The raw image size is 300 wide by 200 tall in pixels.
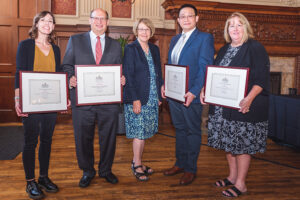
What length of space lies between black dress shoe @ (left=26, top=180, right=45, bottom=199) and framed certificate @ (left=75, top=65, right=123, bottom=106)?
75 cm

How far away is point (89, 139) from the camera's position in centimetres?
239

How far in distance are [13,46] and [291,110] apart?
15.2ft

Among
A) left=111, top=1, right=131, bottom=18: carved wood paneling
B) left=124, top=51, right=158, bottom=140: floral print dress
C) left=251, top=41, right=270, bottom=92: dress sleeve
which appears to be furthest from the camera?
left=111, top=1, right=131, bottom=18: carved wood paneling

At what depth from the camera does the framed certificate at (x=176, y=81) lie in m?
2.29

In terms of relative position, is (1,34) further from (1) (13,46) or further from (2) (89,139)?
(2) (89,139)

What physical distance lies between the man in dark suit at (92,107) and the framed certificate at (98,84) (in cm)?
7

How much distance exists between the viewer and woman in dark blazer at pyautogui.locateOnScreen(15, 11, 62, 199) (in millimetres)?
2002

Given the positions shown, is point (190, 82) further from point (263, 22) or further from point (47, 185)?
point (263, 22)

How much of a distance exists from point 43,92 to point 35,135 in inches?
13.8

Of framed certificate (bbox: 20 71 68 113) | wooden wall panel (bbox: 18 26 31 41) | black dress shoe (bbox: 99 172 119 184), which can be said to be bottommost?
black dress shoe (bbox: 99 172 119 184)

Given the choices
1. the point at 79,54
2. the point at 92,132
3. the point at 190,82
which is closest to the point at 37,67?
the point at 79,54

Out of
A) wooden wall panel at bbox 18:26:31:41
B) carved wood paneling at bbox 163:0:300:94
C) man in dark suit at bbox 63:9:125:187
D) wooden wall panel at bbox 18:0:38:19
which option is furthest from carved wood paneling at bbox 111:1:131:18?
man in dark suit at bbox 63:9:125:187

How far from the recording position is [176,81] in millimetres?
2396

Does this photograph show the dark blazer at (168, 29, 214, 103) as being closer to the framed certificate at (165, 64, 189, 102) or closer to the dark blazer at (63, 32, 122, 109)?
the framed certificate at (165, 64, 189, 102)
